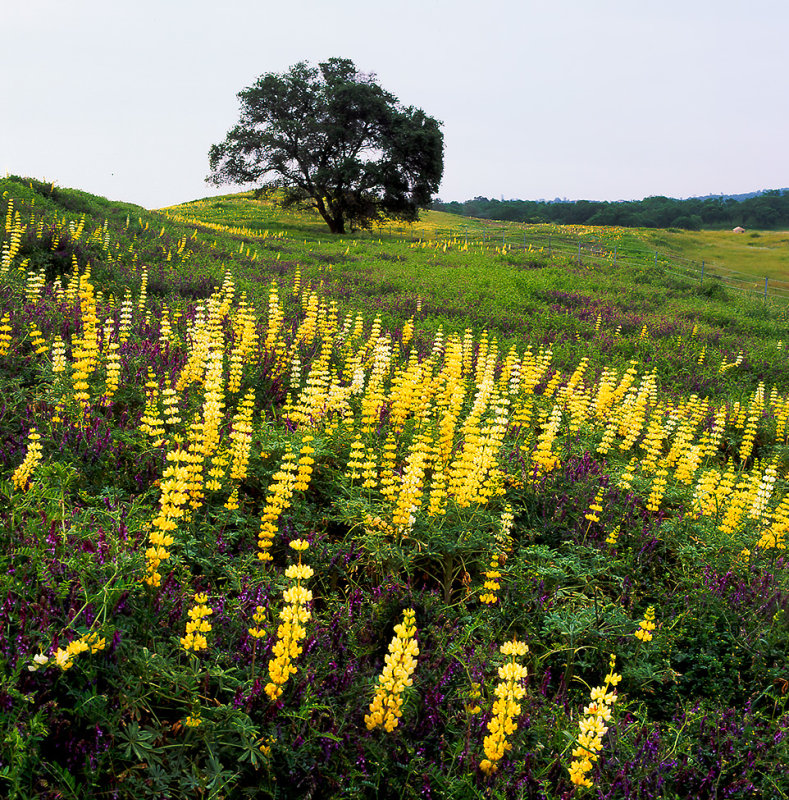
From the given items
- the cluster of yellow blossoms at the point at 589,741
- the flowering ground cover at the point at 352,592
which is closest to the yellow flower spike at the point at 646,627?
the flowering ground cover at the point at 352,592

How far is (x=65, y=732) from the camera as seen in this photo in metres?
2.14

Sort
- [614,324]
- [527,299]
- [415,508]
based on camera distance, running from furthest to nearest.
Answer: [527,299] → [614,324] → [415,508]

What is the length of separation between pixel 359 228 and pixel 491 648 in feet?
148

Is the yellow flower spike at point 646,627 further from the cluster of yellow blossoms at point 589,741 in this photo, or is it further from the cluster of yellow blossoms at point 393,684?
the cluster of yellow blossoms at point 393,684

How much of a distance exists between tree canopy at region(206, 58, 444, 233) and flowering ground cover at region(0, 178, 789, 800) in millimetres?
35404

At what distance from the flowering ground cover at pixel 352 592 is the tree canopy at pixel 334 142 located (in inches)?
1394

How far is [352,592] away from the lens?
3477 millimetres

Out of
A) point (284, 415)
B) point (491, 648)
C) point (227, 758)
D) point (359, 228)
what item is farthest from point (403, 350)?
point (359, 228)

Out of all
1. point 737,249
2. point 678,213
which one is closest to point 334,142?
point 737,249

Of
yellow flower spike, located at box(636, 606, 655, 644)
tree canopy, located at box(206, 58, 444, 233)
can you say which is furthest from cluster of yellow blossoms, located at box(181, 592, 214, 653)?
tree canopy, located at box(206, 58, 444, 233)

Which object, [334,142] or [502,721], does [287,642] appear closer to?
[502,721]

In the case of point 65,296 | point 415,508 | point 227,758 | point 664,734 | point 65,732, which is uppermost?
point 65,296

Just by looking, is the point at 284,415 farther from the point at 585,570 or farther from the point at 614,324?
the point at 614,324

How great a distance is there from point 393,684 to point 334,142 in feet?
140
